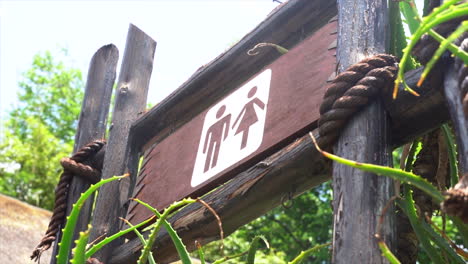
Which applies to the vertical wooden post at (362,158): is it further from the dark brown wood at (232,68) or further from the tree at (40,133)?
the tree at (40,133)

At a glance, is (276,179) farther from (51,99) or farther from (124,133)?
(51,99)

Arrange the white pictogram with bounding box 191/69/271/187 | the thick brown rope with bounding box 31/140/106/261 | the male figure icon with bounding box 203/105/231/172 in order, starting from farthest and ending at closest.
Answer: the thick brown rope with bounding box 31/140/106/261 → the male figure icon with bounding box 203/105/231/172 → the white pictogram with bounding box 191/69/271/187

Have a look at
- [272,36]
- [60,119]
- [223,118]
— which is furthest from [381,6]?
[60,119]

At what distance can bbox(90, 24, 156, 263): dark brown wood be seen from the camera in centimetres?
182

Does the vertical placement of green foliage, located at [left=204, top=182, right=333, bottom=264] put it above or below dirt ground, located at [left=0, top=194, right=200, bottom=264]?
above

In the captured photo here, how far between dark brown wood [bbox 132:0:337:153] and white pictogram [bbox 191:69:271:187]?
9cm

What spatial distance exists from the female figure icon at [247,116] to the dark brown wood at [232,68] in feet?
0.47

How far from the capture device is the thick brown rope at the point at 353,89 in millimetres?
1005

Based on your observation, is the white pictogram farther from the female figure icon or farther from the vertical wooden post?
the vertical wooden post

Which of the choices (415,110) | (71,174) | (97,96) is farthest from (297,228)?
(415,110)

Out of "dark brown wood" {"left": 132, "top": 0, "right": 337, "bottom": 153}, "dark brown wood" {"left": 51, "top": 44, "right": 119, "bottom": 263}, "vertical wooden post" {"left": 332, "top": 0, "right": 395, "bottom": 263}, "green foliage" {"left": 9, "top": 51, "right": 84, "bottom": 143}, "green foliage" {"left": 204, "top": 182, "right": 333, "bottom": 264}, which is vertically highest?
"green foliage" {"left": 9, "top": 51, "right": 84, "bottom": 143}

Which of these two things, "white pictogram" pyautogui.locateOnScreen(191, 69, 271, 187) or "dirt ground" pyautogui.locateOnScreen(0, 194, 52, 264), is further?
"dirt ground" pyautogui.locateOnScreen(0, 194, 52, 264)

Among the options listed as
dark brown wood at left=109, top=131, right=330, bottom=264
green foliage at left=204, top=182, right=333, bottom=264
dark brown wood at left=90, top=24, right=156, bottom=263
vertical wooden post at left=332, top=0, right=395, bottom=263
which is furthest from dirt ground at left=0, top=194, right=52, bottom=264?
green foliage at left=204, top=182, right=333, bottom=264

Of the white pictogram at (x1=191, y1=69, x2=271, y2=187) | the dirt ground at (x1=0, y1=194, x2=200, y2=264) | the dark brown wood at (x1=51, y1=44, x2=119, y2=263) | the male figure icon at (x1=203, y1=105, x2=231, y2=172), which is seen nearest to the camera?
the white pictogram at (x1=191, y1=69, x2=271, y2=187)
